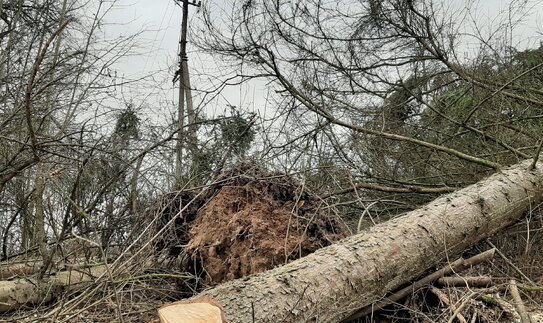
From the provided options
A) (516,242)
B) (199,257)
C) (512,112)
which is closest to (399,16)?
(512,112)

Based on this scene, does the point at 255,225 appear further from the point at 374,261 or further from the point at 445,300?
the point at 445,300

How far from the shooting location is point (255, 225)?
9.99ft

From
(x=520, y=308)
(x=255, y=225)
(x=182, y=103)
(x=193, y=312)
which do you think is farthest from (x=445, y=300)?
(x=182, y=103)

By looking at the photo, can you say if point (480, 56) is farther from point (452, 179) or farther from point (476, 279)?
point (476, 279)

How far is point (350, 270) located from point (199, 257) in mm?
1080

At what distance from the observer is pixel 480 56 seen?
5457 millimetres

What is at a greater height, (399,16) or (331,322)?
(399,16)

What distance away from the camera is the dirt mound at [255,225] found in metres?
2.96

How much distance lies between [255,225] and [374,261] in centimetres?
80

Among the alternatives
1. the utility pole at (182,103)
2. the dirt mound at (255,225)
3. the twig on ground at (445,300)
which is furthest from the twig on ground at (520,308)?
the utility pole at (182,103)

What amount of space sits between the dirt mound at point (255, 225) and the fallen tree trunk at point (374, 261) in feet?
1.28

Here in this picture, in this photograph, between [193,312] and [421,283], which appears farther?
[421,283]

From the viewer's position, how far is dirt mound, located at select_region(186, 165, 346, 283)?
296 centimetres

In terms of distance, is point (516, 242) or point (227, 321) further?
point (516, 242)
